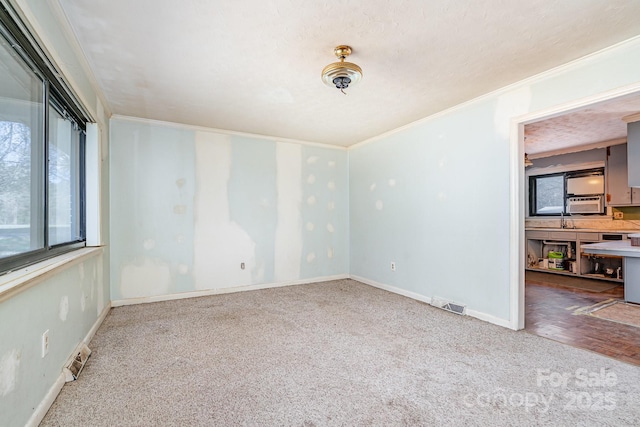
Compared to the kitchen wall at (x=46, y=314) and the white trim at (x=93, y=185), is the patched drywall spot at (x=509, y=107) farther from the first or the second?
the white trim at (x=93, y=185)

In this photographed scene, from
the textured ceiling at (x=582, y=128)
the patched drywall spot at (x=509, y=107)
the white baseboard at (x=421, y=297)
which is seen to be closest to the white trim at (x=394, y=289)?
the white baseboard at (x=421, y=297)

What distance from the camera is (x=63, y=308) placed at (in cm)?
213

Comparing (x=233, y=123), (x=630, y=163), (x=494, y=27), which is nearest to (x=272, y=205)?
(x=233, y=123)

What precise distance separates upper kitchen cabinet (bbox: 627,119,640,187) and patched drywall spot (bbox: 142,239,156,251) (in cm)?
623

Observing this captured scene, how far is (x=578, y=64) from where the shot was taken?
255cm

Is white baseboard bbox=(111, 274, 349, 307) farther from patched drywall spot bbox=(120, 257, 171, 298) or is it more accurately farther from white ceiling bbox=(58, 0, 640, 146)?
white ceiling bbox=(58, 0, 640, 146)

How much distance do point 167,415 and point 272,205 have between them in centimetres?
339

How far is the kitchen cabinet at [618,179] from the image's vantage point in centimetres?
521

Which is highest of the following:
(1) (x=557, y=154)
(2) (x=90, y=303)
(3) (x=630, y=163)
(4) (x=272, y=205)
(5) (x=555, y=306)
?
(1) (x=557, y=154)

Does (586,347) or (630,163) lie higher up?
(630,163)

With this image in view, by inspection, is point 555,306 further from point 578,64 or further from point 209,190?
point 209,190

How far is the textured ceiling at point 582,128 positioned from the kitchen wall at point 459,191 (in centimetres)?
94

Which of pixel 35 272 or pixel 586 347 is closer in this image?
pixel 35 272

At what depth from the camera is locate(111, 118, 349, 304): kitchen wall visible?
3971 millimetres
